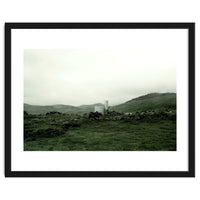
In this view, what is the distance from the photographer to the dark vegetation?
2701 millimetres

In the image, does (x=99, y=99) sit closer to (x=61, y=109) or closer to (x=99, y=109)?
(x=99, y=109)

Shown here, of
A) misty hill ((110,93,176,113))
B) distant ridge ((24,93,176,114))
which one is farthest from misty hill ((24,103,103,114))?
misty hill ((110,93,176,113))

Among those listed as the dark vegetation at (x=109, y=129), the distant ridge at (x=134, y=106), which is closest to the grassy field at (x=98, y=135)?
the dark vegetation at (x=109, y=129)

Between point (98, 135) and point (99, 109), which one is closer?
point (98, 135)

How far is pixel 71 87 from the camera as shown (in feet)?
9.47

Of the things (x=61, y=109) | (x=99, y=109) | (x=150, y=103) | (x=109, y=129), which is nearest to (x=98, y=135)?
(x=109, y=129)

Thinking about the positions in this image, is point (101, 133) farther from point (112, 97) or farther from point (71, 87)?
point (71, 87)

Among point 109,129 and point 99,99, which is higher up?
point 99,99

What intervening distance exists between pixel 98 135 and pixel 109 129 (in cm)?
21

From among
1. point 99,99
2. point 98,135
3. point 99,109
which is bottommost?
point 98,135

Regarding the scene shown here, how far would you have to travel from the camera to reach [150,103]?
283 centimetres
